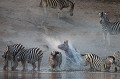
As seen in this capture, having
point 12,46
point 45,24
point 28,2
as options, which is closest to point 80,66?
point 12,46

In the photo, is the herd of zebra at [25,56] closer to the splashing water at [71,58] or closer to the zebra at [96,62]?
the splashing water at [71,58]

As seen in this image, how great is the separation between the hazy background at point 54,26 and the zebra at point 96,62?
116cm

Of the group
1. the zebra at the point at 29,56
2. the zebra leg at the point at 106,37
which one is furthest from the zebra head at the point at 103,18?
the zebra at the point at 29,56

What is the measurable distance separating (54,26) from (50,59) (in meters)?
2.96

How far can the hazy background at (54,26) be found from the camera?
Answer: 15694 millimetres

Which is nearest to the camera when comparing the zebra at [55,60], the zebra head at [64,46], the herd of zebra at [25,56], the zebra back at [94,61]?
the zebra at [55,60]

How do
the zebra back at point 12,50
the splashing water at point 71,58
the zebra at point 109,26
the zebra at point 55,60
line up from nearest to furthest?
1. the zebra at point 55,60
2. the splashing water at point 71,58
3. the zebra back at point 12,50
4. the zebra at point 109,26

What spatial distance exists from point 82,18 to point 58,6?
3.08ft

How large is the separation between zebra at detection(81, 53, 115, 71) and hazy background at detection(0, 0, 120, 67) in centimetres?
116

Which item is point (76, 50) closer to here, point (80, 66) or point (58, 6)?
point (80, 66)

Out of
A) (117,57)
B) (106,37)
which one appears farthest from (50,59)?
(106,37)

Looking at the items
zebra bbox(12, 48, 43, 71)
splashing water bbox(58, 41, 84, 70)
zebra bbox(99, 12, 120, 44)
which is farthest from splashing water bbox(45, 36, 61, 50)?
zebra bbox(99, 12, 120, 44)

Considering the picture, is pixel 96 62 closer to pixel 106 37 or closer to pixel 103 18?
pixel 106 37

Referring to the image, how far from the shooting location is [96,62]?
46.1ft
